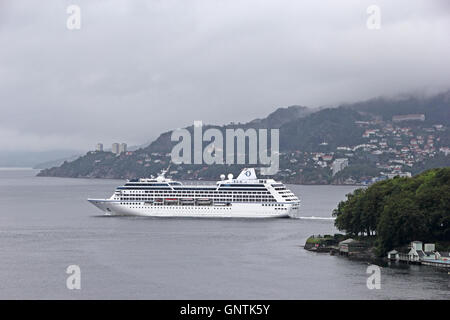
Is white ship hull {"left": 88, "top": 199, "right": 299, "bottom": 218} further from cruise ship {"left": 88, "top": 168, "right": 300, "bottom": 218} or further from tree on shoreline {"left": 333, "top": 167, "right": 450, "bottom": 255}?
tree on shoreline {"left": 333, "top": 167, "right": 450, "bottom": 255}

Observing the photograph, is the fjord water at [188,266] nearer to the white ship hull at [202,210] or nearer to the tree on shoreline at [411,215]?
the tree on shoreline at [411,215]

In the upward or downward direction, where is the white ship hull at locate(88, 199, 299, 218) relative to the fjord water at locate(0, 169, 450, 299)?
upward

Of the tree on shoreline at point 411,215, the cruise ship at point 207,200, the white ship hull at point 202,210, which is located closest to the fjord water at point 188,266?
the tree on shoreline at point 411,215

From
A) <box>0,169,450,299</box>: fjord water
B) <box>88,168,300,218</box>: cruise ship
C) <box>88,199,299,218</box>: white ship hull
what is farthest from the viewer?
<box>88,168,300,218</box>: cruise ship

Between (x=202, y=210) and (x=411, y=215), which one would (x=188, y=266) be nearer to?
(x=411, y=215)

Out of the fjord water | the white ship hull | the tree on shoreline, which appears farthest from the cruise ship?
the tree on shoreline

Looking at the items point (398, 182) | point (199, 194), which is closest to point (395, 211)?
point (398, 182)
